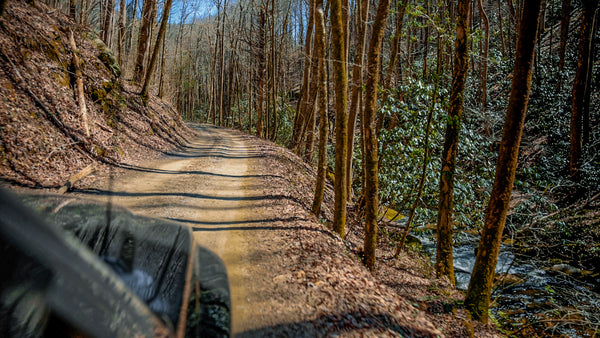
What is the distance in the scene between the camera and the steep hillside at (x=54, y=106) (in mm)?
6824

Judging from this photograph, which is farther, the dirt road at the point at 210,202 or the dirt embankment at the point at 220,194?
the dirt road at the point at 210,202

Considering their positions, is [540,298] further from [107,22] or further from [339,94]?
[107,22]

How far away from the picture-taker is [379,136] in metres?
10.2

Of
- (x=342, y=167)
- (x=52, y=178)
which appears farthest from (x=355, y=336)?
(x=52, y=178)

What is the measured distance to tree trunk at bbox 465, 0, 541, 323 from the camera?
4656mm

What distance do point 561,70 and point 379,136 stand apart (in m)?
12.8

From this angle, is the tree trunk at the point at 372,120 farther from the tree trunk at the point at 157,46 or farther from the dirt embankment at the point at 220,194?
the tree trunk at the point at 157,46

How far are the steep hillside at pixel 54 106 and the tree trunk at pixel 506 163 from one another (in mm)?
8849

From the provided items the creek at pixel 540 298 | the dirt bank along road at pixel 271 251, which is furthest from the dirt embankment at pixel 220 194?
the creek at pixel 540 298

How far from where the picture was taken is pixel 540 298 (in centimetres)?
827

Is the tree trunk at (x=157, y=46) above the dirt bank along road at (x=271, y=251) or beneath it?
above

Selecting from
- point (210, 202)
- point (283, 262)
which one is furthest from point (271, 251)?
point (210, 202)

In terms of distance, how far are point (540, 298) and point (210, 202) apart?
9.30 meters

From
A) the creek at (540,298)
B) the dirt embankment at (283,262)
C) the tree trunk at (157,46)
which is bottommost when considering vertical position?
the creek at (540,298)
